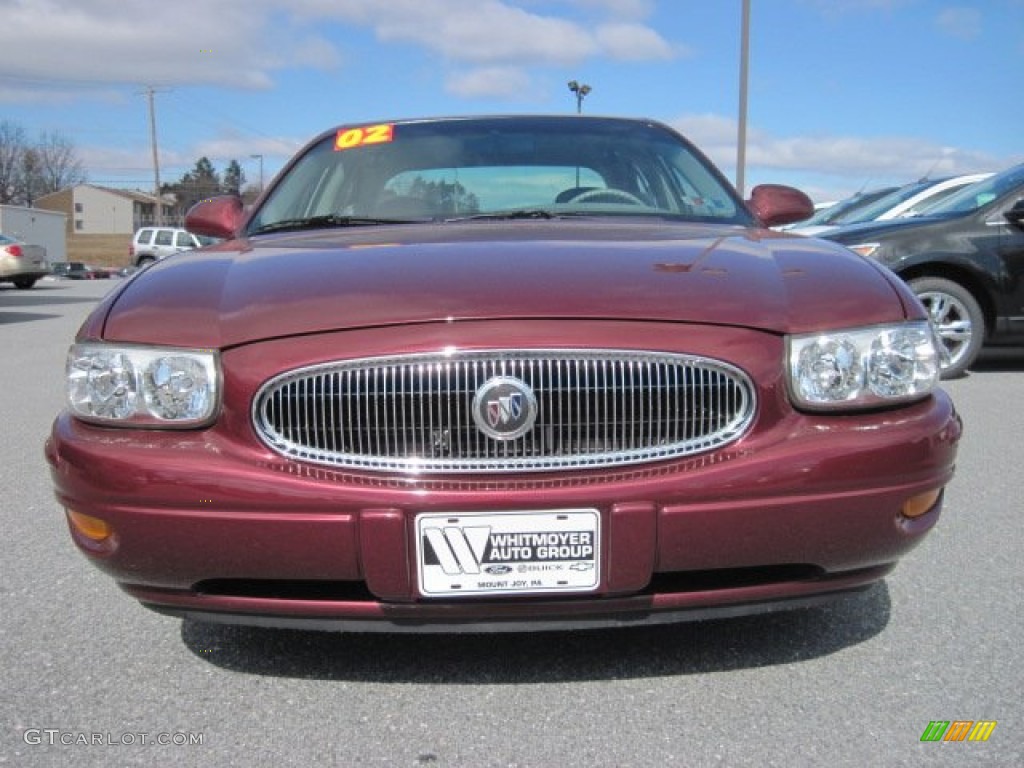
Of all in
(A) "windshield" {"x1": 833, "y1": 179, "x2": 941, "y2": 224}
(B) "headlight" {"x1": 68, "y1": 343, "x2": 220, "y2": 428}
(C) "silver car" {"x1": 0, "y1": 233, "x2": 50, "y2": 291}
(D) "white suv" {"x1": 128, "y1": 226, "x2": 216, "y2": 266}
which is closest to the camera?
(B) "headlight" {"x1": 68, "y1": 343, "x2": 220, "y2": 428}

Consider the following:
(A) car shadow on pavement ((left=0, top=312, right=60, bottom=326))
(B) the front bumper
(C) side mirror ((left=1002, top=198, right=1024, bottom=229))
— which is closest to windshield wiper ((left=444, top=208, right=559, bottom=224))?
Answer: (B) the front bumper

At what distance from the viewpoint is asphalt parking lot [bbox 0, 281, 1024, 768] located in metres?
2.03

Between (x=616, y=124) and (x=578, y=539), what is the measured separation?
219 cm

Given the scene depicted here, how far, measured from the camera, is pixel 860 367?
2.17 m

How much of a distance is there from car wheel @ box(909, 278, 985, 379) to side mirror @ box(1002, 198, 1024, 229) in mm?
580

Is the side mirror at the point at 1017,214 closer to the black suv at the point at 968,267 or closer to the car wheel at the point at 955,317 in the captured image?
the black suv at the point at 968,267

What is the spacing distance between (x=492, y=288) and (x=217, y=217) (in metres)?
1.71

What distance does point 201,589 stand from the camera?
218cm

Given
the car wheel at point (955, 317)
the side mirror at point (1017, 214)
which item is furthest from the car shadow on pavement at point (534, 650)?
the side mirror at point (1017, 214)

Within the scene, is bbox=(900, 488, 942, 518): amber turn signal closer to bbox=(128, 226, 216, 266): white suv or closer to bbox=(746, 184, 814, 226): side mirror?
bbox=(746, 184, 814, 226): side mirror

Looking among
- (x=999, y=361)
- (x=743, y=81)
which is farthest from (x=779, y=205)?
(x=743, y=81)

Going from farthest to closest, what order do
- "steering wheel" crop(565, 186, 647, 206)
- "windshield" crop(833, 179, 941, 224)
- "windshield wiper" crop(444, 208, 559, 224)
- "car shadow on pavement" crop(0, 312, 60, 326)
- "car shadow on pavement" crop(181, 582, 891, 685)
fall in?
"car shadow on pavement" crop(0, 312, 60, 326), "windshield" crop(833, 179, 941, 224), "steering wheel" crop(565, 186, 647, 206), "windshield wiper" crop(444, 208, 559, 224), "car shadow on pavement" crop(181, 582, 891, 685)

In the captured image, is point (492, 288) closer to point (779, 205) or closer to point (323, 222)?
point (323, 222)

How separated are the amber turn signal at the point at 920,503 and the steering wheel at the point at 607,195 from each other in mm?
1518
